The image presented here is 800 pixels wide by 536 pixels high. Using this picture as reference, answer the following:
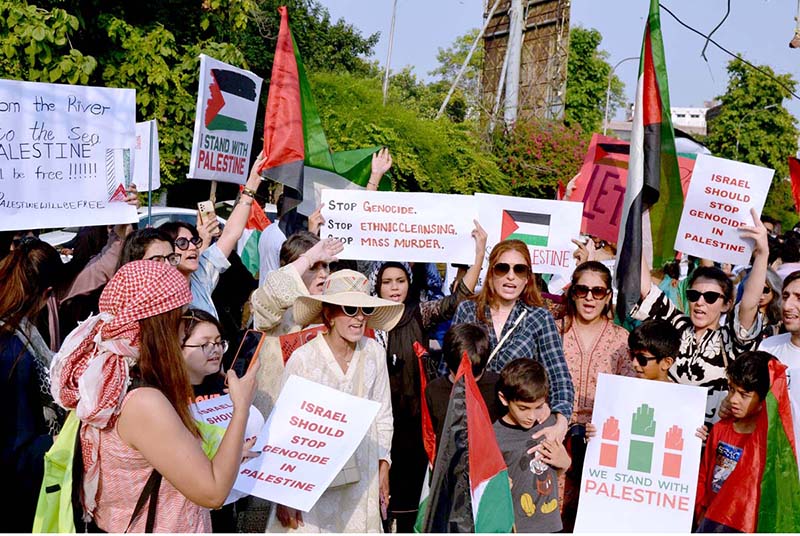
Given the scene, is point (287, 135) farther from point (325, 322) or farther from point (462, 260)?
point (325, 322)

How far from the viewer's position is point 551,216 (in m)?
5.78

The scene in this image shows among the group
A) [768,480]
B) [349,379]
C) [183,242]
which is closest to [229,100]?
[183,242]

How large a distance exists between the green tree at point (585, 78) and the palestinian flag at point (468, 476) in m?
56.1

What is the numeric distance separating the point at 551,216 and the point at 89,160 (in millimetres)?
2942

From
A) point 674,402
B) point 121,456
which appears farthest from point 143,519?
point 674,402

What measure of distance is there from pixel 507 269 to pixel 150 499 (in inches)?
99.8

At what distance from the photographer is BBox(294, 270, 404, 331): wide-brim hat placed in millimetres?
3994

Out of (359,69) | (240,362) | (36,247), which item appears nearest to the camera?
(36,247)

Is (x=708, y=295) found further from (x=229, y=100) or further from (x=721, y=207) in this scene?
(x=229, y=100)

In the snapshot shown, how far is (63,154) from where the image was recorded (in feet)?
17.9

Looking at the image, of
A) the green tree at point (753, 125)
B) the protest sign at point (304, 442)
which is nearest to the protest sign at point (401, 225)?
the protest sign at point (304, 442)

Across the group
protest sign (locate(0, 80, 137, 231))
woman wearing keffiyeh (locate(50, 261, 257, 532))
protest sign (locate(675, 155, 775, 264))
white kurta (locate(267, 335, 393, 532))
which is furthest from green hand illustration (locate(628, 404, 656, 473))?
protest sign (locate(0, 80, 137, 231))

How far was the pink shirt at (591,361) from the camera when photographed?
4688 mm

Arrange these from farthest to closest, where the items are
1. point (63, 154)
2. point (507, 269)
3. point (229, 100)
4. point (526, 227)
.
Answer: point (229, 100)
point (526, 227)
point (63, 154)
point (507, 269)
